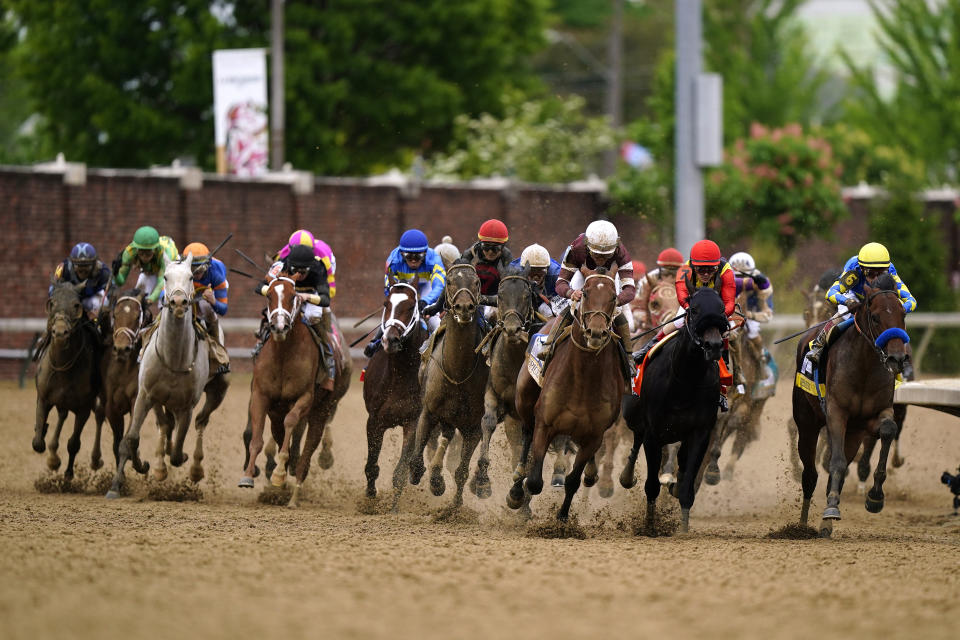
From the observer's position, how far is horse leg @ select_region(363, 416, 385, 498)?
45.1 feet

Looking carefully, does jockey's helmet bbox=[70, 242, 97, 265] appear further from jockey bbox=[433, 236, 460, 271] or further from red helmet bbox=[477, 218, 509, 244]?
red helmet bbox=[477, 218, 509, 244]

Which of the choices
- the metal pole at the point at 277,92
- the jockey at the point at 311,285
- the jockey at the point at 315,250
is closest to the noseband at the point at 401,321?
the jockey at the point at 311,285

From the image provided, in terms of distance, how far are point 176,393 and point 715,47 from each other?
105 feet

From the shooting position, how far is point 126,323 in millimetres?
13961

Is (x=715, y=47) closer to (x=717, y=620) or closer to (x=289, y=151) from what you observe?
(x=289, y=151)

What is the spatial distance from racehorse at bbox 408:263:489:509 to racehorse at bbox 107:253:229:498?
6.63 ft

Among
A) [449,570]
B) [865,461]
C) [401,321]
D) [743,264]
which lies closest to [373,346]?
[401,321]

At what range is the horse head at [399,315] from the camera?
13.4 meters

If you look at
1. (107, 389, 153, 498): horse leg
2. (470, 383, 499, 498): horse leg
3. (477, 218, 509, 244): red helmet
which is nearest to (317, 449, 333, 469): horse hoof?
(107, 389, 153, 498): horse leg

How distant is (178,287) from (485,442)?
2885 mm

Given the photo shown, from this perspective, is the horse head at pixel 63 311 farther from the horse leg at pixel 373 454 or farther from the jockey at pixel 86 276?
the horse leg at pixel 373 454

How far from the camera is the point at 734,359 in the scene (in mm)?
13031

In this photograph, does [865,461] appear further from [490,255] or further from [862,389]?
[490,255]

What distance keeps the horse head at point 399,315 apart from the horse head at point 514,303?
1567 millimetres
